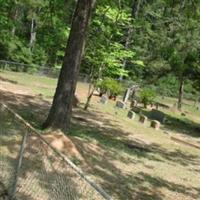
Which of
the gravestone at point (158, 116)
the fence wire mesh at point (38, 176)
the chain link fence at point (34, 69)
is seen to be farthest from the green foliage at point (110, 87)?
the fence wire mesh at point (38, 176)

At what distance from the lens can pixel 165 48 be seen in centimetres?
4066

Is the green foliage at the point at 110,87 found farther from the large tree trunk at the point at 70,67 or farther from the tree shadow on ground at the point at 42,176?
the tree shadow on ground at the point at 42,176

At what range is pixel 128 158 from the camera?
13945 mm

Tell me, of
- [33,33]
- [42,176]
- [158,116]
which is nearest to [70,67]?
[42,176]

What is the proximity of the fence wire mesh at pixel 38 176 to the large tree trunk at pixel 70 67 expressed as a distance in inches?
145

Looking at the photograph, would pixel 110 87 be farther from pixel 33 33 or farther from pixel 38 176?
pixel 38 176

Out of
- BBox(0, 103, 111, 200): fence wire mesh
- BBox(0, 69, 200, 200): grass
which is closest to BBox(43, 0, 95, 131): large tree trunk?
BBox(0, 69, 200, 200): grass

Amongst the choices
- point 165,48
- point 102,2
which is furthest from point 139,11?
point 102,2

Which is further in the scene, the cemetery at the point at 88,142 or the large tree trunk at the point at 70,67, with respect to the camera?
the large tree trunk at the point at 70,67

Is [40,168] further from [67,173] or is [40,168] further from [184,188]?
[184,188]

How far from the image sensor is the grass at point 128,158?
1111 cm

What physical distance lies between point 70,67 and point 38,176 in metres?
5.30

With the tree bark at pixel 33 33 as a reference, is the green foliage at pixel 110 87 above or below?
below

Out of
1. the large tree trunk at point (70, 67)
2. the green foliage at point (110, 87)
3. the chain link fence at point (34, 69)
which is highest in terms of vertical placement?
the large tree trunk at point (70, 67)
